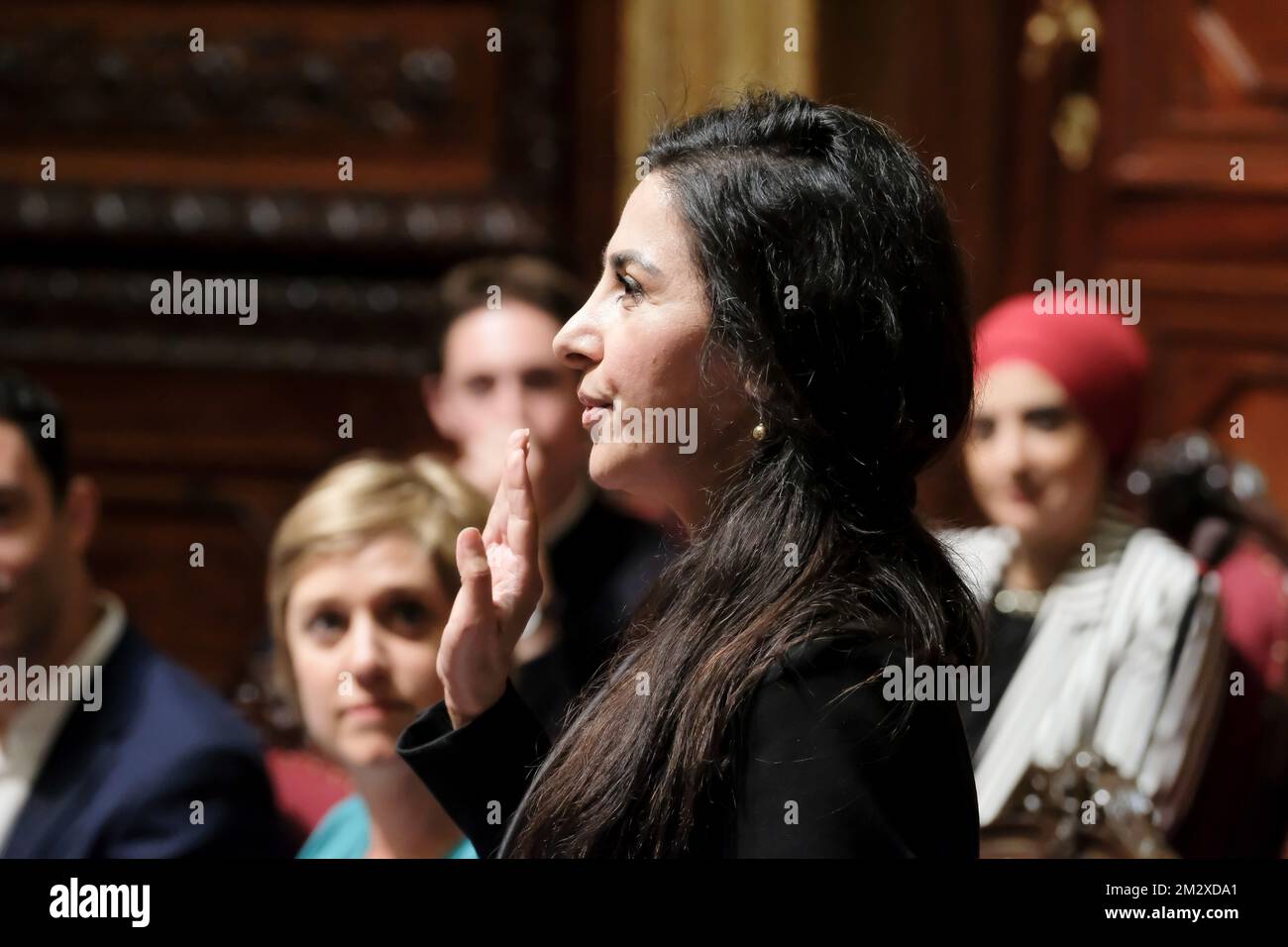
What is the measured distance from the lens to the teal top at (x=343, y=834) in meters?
1.98

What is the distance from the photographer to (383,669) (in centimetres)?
185

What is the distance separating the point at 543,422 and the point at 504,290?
346 millimetres

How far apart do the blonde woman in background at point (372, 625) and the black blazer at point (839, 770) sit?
540 mm

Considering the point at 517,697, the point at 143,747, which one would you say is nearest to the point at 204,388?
the point at 143,747

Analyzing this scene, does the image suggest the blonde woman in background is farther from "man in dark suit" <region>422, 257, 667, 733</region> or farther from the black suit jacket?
"man in dark suit" <region>422, 257, 667, 733</region>

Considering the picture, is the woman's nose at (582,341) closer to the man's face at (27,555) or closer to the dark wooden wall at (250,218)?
the man's face at (27,555)

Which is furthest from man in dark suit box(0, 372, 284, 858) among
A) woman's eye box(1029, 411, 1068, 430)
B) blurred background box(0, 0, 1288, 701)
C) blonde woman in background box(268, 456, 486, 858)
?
blurred background box(0, 0, 1288, 701)

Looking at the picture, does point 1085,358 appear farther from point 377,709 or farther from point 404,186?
point 404,186

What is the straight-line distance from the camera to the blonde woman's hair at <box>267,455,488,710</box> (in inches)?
77.5

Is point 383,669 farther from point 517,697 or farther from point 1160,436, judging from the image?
point 1160,436

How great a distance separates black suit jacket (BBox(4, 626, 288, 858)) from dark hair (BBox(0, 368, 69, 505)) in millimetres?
360

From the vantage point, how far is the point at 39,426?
2.37 m

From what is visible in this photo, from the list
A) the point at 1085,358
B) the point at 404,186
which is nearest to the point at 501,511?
the point at 1085,358

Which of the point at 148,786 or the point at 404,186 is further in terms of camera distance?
the point at 404,186
